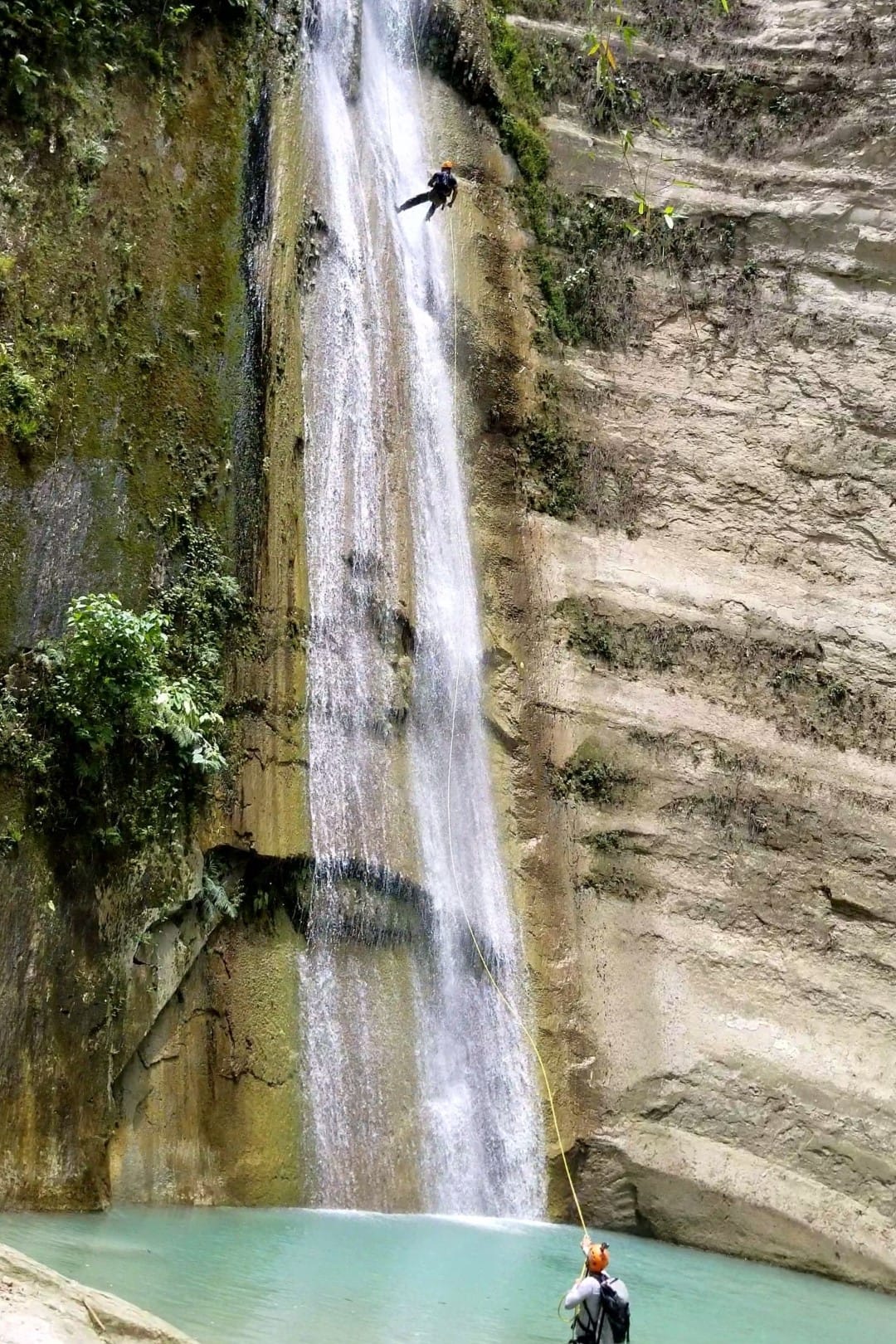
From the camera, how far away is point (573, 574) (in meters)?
14.9

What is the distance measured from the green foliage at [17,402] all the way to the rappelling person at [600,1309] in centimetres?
764

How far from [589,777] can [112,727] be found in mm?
5465

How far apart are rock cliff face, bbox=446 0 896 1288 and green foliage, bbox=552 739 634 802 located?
0.03 meters

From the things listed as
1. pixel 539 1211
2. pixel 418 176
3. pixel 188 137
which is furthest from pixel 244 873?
pixel 418 176

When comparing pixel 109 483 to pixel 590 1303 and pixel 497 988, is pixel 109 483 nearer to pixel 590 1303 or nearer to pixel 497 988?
pixel 497 988

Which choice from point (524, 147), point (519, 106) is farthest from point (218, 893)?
point (519, 106)

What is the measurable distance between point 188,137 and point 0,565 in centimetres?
514

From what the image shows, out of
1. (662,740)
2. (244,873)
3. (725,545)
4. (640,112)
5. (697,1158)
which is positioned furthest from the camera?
(640,112)

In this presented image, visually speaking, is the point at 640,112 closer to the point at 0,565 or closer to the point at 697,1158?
the point at 0,565

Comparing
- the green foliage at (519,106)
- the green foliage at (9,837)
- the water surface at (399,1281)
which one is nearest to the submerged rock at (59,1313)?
the water surface at (399,1281)

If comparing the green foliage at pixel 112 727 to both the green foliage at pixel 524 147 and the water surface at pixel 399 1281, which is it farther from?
the green foliage at pixel 524 147

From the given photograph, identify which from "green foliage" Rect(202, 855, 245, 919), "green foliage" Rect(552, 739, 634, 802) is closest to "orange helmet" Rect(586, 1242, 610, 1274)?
"green foliage" Rect(202, 855, 245, 919)

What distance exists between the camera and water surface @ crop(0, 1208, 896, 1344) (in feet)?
24.3

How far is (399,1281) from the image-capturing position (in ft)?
28.6
